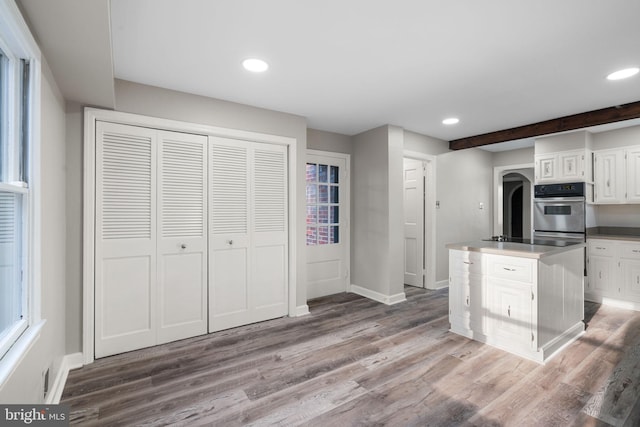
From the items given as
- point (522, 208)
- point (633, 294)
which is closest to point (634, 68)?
point (633, 294)

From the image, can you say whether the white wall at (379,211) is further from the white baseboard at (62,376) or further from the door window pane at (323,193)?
the white baseboard at (62,376)

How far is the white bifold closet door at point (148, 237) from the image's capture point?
8.38 feet

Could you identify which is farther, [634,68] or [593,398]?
[634,68]

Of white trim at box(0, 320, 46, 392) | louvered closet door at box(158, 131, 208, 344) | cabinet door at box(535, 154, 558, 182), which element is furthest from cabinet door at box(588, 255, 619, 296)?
white trim at box(0, 320, 46, 392)

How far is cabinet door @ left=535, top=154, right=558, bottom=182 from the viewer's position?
14.3 feet

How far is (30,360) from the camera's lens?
1464mm

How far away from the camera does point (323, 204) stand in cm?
429

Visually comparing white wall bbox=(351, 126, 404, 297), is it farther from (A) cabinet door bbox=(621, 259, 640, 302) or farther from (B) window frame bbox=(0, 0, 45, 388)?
(B) window frame bbox=(0, 0, 45, 388)

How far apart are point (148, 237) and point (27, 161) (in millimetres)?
1240

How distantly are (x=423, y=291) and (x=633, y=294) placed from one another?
247cm

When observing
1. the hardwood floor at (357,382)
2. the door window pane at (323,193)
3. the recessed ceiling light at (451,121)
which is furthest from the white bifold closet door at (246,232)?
the recessed ceiling light at (451,121)

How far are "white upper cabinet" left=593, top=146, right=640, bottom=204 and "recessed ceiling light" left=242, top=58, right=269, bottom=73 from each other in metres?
4.67

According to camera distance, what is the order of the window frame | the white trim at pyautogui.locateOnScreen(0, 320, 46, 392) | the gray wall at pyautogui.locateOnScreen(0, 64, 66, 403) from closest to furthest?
the white trim at pyautogui.locateOnScreen(0, 320, 46, 392) < the window frame < the gray wall at pyautogui.locateOnScreen(0, 64, 66, 403)

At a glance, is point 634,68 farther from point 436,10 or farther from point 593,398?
point 593,398
